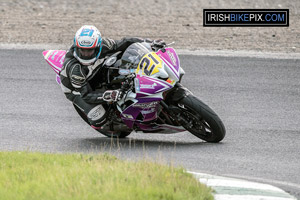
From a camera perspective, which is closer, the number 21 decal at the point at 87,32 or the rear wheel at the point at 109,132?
the number 21 decal at the point at 87,32

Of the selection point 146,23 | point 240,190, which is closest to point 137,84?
point 240,190

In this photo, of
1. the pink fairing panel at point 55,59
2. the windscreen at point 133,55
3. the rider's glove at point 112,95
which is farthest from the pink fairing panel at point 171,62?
the pink fairing panel at point 55,59

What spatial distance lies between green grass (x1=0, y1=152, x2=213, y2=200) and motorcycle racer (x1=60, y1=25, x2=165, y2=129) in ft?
5.93

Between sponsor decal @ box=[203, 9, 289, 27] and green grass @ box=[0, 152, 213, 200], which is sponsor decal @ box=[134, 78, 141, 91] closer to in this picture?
green grass @ box=[0, 152, 213, 200]

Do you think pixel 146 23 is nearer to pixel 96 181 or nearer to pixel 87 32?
pixel 87 32

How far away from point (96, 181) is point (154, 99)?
2.66 metres

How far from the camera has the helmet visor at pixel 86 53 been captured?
9.26 metres

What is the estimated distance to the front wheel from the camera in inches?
349

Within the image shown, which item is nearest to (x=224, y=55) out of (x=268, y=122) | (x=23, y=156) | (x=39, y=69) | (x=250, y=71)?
(x=250, y=71)

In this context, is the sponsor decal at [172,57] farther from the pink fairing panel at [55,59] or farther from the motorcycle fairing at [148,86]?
the pink fairing panel at [55,59]

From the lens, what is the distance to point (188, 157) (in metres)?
8.69

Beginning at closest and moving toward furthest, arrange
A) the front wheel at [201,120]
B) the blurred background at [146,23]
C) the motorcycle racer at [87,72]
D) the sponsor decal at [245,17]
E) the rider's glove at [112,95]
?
the front wheel at [201,120], the rider's glove at [112,95], the motorcycle racer at [87,72], the blurred background at [146,23], the sponsor decal at [245,17]

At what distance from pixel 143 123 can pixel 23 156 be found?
6.33 feet

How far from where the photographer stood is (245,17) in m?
20.7
